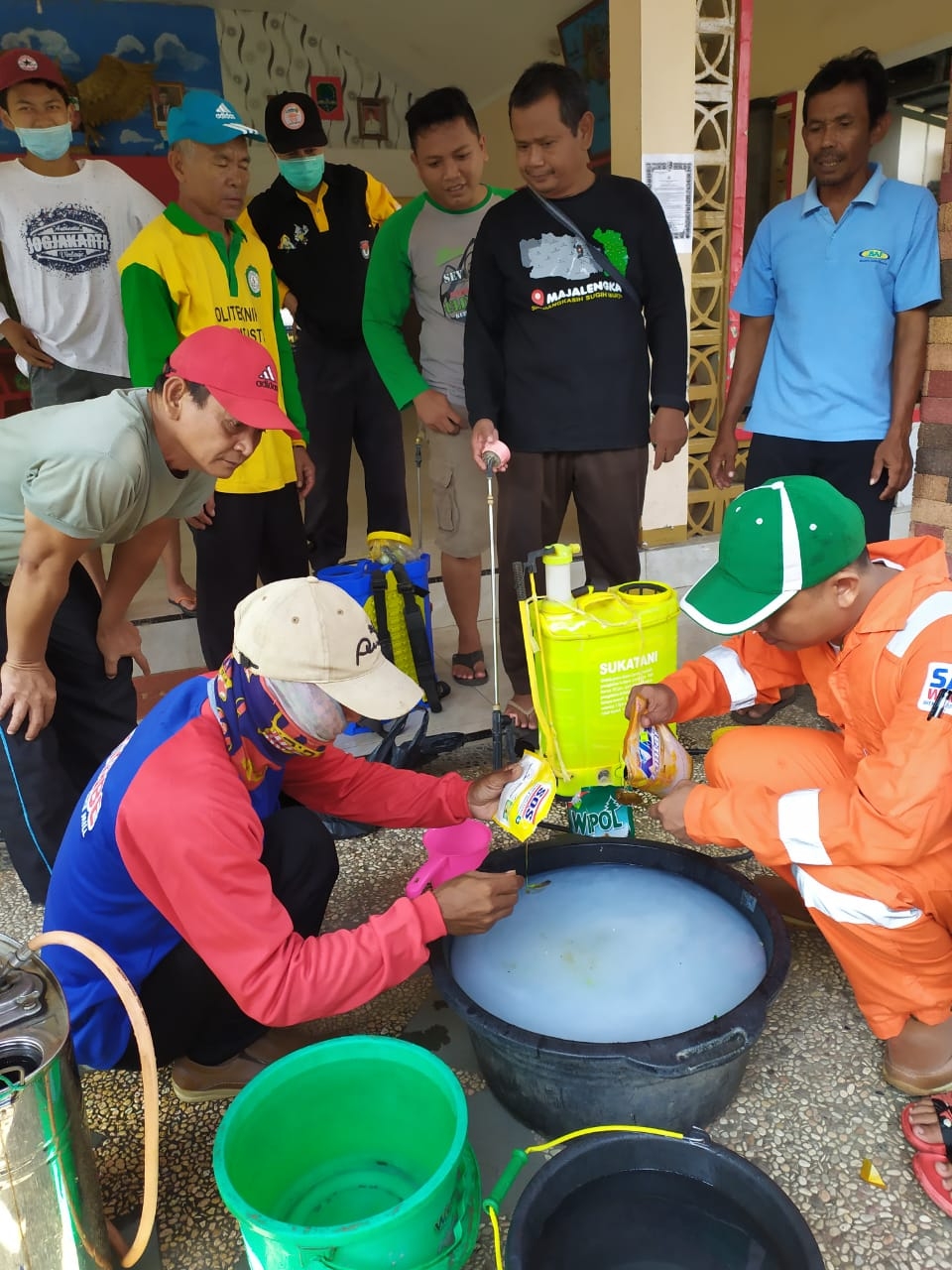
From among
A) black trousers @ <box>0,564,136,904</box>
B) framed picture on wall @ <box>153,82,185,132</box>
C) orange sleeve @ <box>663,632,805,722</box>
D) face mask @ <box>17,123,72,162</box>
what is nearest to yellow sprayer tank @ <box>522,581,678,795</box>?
orange sleeve @ <box>663,632,805,722</box>

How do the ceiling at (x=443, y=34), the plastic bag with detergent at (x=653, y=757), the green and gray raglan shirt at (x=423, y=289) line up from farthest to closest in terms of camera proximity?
1. the ceiling at (x=443, y=34)
2. the green and gray raglan shirt at (x=423, y=289)
3. the plastic bag with detergent at (x=653, y=757)

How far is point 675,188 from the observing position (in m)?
3.20

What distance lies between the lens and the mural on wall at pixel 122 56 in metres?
6.11

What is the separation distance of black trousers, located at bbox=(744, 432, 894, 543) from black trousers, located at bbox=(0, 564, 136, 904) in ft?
5.61

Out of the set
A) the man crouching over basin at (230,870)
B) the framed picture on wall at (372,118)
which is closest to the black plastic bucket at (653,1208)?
the man crouching over basin at (230,870)

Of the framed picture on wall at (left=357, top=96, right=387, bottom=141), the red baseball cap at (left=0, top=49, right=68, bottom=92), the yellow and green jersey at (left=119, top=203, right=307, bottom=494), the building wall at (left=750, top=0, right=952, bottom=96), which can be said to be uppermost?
the framed picture on wall at (left=357, top=96, right=387, bottom=141)

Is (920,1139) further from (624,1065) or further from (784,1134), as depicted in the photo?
(624,1065)

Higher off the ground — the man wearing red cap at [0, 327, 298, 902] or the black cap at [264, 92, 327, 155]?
the black cap at [264, 92, 327, 155]

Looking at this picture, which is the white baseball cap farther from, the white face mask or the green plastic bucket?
the green plastic bucket

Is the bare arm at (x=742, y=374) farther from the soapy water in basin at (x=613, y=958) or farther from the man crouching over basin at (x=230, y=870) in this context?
the man crouching over basin at (x=230, y=870)

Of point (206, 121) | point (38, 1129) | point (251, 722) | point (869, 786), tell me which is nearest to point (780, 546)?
point (869, 786)

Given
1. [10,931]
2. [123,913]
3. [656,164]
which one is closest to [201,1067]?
[123,913]

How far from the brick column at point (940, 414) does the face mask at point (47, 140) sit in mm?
2391

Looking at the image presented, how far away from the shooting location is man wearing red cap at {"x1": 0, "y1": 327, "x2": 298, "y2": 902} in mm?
1523
